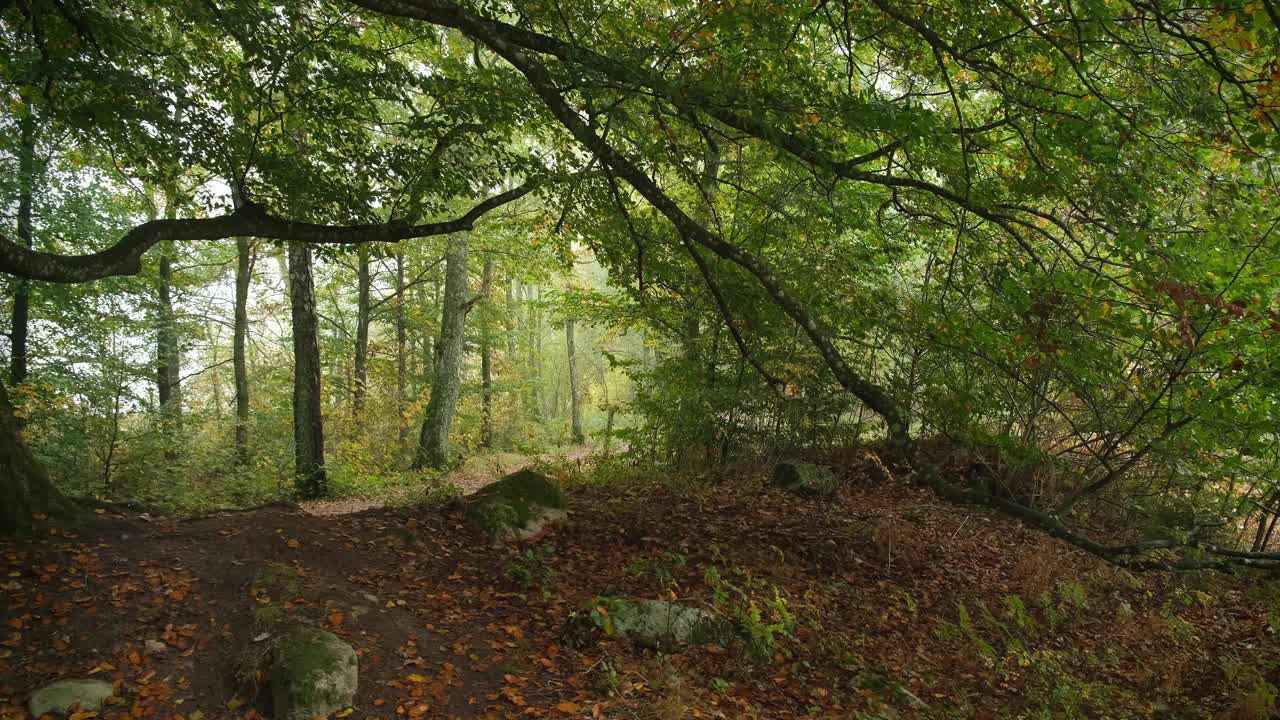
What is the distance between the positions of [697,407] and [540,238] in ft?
14.3

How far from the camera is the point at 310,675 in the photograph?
3988mm

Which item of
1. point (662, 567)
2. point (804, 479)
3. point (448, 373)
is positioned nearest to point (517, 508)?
point (662, 567)

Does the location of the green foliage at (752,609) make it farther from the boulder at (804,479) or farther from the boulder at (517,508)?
the boulder at (804,479)

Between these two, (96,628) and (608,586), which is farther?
(608,586)

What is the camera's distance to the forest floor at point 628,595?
168 inches

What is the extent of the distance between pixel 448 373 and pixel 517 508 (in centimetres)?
770

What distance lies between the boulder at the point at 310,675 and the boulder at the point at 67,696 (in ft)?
2.83

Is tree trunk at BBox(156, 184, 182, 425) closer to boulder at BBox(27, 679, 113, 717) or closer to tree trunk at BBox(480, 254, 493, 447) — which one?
tree trunk at BBox(480, 254, 493, 447)

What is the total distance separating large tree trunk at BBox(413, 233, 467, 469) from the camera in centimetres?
1430

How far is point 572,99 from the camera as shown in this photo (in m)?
6.34

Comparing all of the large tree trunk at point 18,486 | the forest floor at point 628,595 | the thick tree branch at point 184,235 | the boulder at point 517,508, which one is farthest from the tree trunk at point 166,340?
the forest floor at point 628,595

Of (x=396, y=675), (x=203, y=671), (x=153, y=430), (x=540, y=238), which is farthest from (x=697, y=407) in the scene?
(x=153, y=430)

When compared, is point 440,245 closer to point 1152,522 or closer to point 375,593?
point 375,593

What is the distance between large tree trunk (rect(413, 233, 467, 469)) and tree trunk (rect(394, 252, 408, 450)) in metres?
2.31
